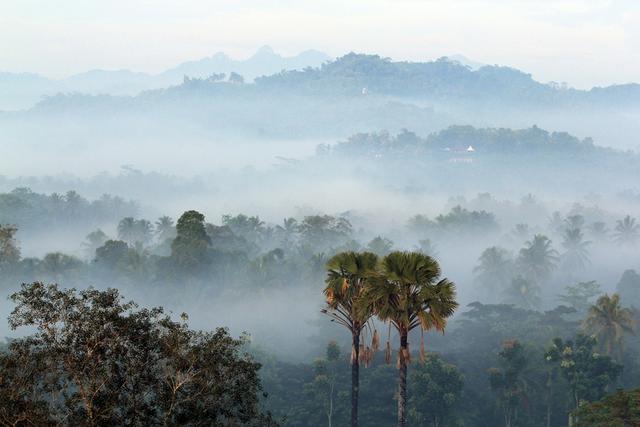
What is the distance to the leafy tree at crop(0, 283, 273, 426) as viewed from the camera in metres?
23.7

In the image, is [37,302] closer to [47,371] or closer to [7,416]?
[47,371]


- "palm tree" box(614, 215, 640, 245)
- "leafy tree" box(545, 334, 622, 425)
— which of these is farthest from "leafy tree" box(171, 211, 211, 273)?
"palm tree" box(614, 215, 640, 245)

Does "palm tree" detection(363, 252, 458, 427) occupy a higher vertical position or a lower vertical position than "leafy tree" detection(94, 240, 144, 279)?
lower

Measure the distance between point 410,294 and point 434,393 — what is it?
35.7 meters

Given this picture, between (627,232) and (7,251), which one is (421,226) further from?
(7,251)

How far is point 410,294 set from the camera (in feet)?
101

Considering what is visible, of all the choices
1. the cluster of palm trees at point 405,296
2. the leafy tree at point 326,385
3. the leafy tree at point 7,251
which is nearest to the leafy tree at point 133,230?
the leafy tree at point 7,251

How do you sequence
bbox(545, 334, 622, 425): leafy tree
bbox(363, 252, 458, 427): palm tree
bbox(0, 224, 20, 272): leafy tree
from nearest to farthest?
bbox(363, 252, 458, 427): palm tree → bbox(545, 334, 622, 425): leafy tree → bbox(0, 224, 20, 272): leafy tree

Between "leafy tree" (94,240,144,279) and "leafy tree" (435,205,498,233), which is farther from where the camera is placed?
"leafy tree" (435,205,498,233)

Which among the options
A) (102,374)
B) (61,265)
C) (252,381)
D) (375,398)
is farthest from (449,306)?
(61,265)

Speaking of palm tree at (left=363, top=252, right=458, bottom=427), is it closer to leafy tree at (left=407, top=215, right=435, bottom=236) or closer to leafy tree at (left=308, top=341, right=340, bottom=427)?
leafy tree at (left=308, top=341, right=340, bottom=427)

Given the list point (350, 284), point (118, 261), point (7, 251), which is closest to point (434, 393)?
point (350, 284)

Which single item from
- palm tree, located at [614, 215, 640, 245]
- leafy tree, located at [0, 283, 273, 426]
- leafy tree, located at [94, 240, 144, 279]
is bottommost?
leafy tree, located at [0, 283, 273, 426]

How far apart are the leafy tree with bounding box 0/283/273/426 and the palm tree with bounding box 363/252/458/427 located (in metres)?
8.16
